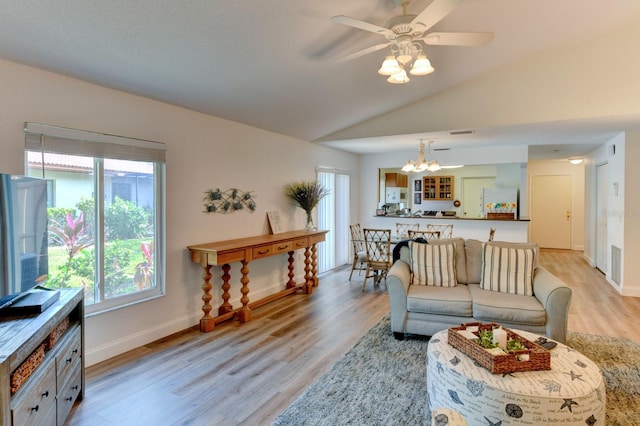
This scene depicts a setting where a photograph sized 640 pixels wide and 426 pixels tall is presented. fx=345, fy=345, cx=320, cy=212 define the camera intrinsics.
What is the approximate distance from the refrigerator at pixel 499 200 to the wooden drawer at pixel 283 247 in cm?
443

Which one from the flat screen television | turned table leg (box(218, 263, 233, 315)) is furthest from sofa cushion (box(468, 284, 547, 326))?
the flat screen television

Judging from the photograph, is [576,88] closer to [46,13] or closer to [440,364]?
[440,364]

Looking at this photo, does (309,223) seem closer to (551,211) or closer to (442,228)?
(442,228)

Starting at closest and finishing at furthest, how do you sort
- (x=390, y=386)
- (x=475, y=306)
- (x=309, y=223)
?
(x=390, y=386) → (x=475, y=306) → (x=309, y=223)

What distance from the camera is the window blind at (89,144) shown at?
2.54 metres

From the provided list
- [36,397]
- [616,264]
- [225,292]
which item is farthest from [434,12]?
[616,264]

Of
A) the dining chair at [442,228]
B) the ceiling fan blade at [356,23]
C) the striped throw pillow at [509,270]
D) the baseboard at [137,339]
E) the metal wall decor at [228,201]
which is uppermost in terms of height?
the ceiling fan blade at [356,23]

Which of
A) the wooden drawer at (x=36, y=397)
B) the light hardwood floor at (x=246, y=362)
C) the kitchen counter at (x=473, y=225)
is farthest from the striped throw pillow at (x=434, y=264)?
the kitchen counter at (x=473, y=225)

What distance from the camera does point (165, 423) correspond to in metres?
2.17

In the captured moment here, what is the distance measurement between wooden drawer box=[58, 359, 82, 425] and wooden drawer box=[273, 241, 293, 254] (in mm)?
2398

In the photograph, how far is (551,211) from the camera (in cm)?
927

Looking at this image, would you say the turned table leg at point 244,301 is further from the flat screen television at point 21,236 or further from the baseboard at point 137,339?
the flat screen television at point 21,236

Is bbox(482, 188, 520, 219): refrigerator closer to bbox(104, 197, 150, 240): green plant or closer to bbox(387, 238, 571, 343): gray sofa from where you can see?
bbox(387, 238, 571, 343): gray sofa

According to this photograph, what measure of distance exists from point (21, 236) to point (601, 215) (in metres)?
8.39
